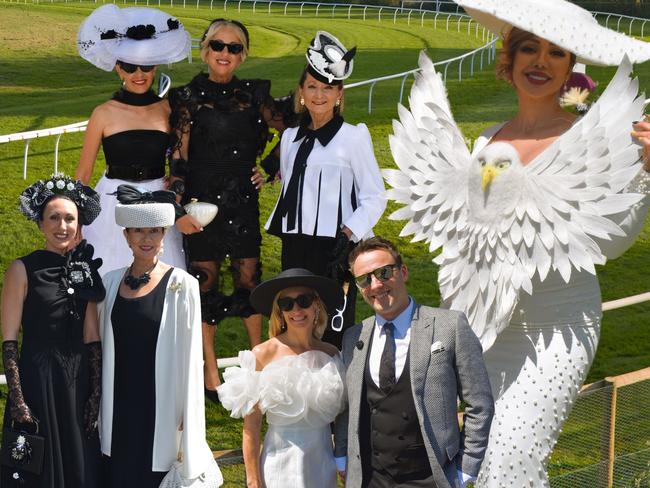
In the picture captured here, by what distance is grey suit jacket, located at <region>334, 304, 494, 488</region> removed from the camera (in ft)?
15.4

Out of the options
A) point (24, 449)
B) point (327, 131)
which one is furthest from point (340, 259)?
point (24, 449)

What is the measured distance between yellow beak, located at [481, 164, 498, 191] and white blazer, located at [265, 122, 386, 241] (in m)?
1.28

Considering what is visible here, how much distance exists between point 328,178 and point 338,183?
0.06 m

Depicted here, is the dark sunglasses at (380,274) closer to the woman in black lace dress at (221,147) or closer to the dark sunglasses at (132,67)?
the woman in black lace dress at (221,147)

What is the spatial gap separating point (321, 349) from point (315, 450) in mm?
454

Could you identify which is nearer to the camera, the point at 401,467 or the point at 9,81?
the point at 401,467

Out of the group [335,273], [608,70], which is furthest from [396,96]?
[335,273]

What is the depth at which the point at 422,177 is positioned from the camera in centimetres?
536

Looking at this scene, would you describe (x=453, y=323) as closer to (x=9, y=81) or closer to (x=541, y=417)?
(x=541, y=417)

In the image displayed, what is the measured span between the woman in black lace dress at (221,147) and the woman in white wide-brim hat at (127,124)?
15 cm

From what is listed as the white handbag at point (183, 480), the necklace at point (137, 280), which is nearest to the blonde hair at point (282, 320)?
the necklace at point (137, 280)

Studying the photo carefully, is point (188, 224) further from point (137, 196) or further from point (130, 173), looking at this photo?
point (137, 196)

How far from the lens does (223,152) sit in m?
6.55

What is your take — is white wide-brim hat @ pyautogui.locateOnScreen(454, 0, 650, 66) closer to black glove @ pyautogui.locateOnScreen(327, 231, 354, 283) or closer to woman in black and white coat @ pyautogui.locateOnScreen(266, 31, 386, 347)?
woman in black and white coat @ pyautogui.locateOnScreen(266, 31, 386, 347)
